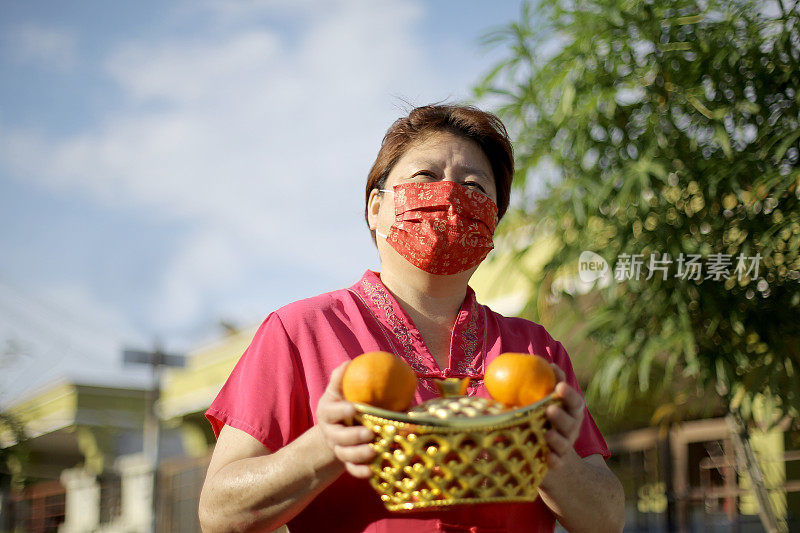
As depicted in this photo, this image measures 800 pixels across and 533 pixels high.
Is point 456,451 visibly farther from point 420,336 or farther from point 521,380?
point 420,336

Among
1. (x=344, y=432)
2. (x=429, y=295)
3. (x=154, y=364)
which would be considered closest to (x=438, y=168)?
(x=429, y=295)

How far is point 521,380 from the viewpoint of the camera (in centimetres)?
131

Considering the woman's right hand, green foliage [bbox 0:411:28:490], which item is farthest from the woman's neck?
green foliage [bbox 0:411:28:490]

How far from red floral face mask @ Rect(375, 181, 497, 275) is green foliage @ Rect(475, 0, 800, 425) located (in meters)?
3.19

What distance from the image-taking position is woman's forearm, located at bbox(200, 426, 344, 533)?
1.40m

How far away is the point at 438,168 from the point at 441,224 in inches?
5.2

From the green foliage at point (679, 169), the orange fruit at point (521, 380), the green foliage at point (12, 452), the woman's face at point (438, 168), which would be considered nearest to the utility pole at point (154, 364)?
the green foliage at point (12, 452)

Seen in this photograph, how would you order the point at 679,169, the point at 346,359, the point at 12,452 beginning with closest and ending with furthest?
the point at 346,359 → the point at 679,169 → the point at 12,452

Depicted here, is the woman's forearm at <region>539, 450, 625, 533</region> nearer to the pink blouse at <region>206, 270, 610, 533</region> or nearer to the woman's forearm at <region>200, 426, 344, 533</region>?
the pink blouse at <region>206, 270, 610, 533</region>

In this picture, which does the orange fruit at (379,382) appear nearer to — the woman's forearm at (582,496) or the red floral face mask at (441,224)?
the woman's forearm at (582,496)

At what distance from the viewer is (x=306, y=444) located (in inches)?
54.7

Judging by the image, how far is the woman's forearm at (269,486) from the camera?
1397 mm

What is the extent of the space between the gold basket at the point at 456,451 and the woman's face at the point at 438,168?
2.14ft

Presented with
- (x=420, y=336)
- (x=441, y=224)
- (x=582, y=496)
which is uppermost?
(x=441, y=224)
